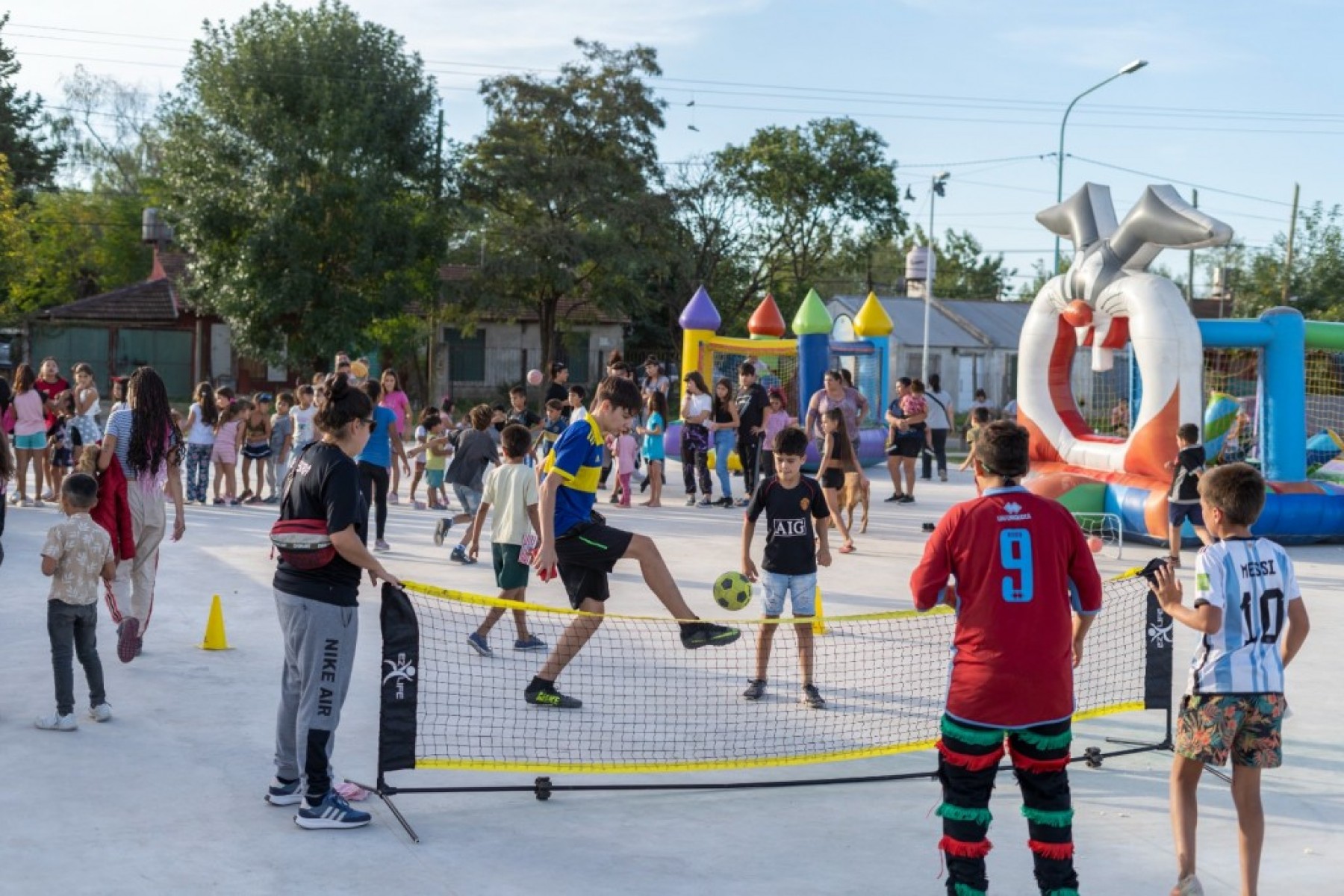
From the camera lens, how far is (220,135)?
3594cm

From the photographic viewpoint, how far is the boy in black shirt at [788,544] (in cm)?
795

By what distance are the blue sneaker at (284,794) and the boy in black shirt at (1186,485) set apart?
909cm

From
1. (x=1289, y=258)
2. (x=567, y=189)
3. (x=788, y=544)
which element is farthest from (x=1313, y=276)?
(x=788, y=544)

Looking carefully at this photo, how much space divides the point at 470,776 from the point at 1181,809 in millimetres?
3187

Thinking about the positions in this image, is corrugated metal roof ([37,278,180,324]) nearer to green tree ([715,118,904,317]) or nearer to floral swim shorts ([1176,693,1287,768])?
green tree ([715,118,904,317])

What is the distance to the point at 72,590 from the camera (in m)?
7.04

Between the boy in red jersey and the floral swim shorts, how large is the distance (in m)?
0.58

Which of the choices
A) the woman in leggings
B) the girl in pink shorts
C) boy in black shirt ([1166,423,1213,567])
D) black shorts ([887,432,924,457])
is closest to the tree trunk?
black shorts ([887,432,924,457])

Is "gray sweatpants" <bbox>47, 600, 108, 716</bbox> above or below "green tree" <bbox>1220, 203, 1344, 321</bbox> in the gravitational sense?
below

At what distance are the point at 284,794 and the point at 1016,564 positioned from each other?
330 cm

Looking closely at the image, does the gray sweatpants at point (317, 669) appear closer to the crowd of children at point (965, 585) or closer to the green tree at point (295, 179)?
the crowd of children at point (965, 585)

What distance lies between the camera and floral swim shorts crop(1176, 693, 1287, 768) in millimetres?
4906

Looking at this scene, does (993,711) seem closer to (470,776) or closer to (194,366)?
(470,776)

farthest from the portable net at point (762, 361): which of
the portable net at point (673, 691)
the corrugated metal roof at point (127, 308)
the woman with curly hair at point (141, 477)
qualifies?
the corrugated metal roof at point (127, 308)
